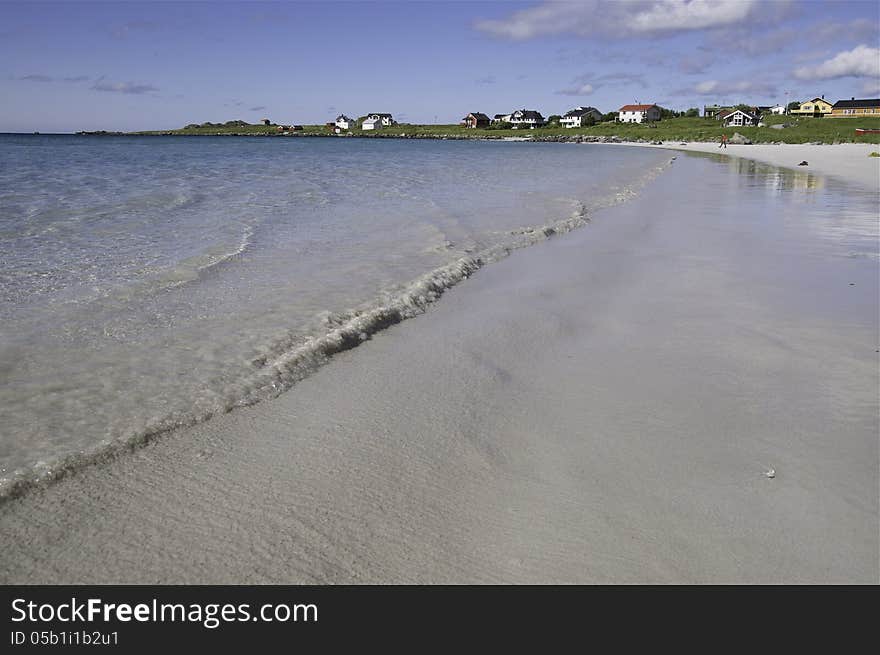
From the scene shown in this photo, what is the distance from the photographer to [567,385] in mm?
5602

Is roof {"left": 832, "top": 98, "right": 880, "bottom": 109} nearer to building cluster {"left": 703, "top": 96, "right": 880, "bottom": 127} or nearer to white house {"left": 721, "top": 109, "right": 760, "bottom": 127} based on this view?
building cluster {"left": 703, "top": 96, "right": 880, "bottom": 127}

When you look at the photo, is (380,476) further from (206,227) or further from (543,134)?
(543,134)

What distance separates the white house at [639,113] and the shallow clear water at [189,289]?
161 m

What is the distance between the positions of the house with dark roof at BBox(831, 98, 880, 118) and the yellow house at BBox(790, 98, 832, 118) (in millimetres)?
6250

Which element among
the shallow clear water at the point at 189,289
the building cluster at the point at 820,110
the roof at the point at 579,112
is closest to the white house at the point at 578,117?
the roof at the point at 579,112

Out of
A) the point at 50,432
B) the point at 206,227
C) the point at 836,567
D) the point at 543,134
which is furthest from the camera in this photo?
the point at 543,134

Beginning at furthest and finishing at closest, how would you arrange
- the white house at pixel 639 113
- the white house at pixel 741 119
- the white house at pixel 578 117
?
the white house at pixel 578 117 → the white house at pixel 639 113 → the white house at pixel 741 119

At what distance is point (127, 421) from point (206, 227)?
387 inches

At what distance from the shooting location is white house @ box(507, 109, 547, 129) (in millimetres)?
191125

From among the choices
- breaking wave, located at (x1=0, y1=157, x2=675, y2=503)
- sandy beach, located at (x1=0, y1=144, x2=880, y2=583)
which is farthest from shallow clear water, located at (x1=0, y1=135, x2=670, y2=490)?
sandy beach, located at (x1=0, y1=144, x2=880, y2=583)

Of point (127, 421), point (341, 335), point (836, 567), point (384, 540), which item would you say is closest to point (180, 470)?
point (127, 421)

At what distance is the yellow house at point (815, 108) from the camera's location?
465 feet

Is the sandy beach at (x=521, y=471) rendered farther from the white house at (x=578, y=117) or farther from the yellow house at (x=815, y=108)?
the white house at (x=578, y=117)
